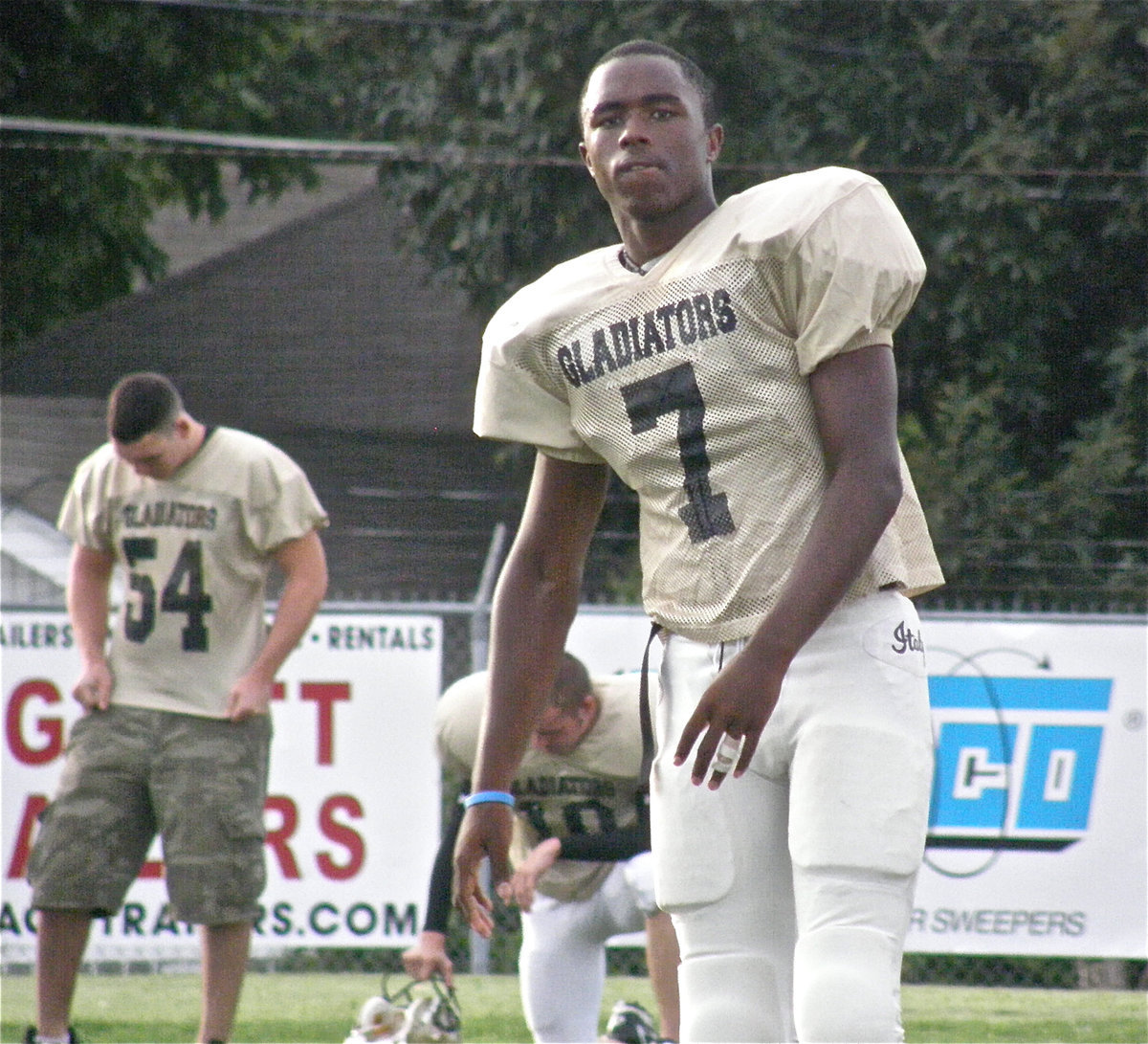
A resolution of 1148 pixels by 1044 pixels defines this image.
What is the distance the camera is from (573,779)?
18.9 ft

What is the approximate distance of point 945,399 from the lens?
12.2 metres

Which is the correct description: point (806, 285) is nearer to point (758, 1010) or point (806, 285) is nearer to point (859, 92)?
point (758, 1010)

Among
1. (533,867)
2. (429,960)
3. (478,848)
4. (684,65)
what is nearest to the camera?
(684,65)

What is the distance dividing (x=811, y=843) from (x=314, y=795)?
239 inches

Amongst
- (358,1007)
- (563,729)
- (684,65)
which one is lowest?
(358,1007)

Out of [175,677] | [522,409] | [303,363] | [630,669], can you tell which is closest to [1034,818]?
[630,669]

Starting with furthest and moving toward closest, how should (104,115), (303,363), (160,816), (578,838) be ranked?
1. (303,363)
2. (104,115)
3. (160,816)
4. (578,838)

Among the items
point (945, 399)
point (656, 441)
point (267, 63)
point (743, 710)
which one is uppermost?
point (267, 63)

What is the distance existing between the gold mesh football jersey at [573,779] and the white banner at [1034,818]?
9.50ft

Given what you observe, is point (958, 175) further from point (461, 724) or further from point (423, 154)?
point (461, 724)

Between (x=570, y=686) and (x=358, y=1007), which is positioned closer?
(x=570, y=686)

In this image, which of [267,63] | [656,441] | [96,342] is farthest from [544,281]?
[96,342]

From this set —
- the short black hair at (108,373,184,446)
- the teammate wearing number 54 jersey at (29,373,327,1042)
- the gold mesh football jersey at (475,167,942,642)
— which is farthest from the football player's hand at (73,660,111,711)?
the gold mesh football jersey at (475,167,942,642)

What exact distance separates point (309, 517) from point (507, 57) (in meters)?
6.82
